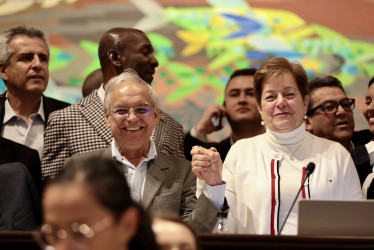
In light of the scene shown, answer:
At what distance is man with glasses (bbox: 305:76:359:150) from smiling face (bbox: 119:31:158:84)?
3.00 feet

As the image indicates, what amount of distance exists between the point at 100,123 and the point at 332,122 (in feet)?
4.12

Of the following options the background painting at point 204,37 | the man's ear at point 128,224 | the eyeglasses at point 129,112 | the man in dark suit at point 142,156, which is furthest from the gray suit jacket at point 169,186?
the background painting at point 204,37

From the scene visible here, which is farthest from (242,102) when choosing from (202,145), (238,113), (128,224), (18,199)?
(128,224)

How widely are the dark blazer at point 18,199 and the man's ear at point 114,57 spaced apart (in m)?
1.03

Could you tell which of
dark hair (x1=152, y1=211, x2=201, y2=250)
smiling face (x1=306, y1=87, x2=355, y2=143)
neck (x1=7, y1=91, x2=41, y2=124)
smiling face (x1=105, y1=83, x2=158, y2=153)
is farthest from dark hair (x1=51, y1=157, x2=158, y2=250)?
neck (x1=7, y1=91, x2=41, y2=124)

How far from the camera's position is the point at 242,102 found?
13.6 feet

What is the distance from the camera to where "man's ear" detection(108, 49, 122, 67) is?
4047 mm

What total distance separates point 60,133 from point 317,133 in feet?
4.54

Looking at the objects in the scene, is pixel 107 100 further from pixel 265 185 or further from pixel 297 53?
pixel 297 53

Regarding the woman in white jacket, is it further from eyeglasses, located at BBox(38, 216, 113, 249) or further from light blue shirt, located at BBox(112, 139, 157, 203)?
eyeglasses, located at BBox(38, 216, 113, 249)

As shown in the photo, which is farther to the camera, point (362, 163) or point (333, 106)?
point (333, 106)

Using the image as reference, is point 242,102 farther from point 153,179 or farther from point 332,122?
point 153,179

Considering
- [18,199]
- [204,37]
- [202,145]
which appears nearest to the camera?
[18,199]

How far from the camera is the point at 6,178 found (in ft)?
10.3
